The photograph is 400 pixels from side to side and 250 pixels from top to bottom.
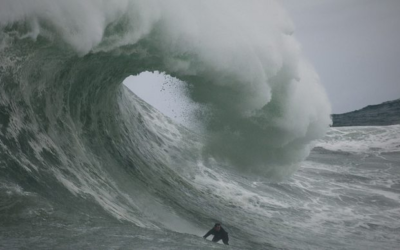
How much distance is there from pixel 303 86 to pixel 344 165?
7455 mm

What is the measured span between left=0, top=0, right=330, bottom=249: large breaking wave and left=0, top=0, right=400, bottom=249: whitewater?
1.3 inches

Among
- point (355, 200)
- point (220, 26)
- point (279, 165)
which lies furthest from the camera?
point (355, 200)

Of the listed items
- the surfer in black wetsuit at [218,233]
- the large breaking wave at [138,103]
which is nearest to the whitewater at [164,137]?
the large breaking wave at [138,103]

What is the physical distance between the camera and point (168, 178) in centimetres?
1323

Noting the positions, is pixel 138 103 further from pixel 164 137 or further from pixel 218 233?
pixel 218 233

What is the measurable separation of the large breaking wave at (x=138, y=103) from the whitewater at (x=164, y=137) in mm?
34

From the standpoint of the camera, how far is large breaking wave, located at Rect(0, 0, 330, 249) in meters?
8.74

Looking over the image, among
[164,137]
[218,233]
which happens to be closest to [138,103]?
[164,137]

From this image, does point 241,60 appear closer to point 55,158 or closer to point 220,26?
point 220,26

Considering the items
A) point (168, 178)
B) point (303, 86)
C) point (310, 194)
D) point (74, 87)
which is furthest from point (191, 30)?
point (310, 194)

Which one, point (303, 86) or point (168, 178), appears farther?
point (303, 86)

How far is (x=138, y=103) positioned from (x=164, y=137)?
1590 mm

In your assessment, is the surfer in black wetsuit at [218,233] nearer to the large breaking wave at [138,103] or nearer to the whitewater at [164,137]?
the whitewater at [164,137]

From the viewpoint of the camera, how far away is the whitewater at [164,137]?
7512 millimetres
